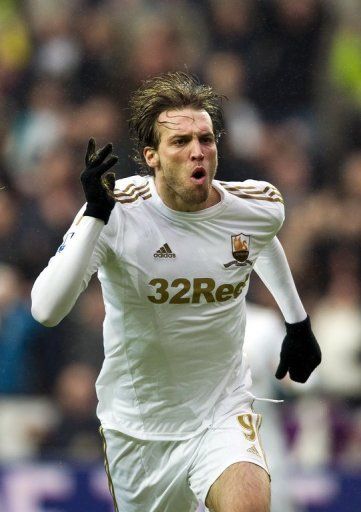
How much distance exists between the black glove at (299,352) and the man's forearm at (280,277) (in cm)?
4

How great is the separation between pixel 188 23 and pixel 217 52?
0.38 metres

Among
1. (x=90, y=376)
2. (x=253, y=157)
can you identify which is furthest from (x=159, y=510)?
(x=253, y=157)

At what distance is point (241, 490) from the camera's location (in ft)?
14.4

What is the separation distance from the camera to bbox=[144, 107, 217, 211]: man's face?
4.58m

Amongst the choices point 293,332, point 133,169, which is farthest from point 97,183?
point 133,169

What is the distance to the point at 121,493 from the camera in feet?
16.2

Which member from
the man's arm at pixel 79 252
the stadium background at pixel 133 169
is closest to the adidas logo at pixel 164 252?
the man's arm at pixel 79 252

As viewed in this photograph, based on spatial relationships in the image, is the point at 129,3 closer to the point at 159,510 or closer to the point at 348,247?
the point at 348,247

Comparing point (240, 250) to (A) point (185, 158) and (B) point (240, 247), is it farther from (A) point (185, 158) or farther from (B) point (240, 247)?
(A) point (185, 158)

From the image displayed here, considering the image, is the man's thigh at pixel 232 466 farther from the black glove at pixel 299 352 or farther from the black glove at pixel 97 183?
the black glove at pixel 97 183

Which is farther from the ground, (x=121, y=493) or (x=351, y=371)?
(x=121, y=493)

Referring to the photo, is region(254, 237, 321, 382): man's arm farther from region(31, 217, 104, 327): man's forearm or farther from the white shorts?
region(31, 217, 104, 327): man's forearm

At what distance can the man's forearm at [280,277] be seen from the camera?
16.7 feet

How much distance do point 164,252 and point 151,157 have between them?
423 millimetres
